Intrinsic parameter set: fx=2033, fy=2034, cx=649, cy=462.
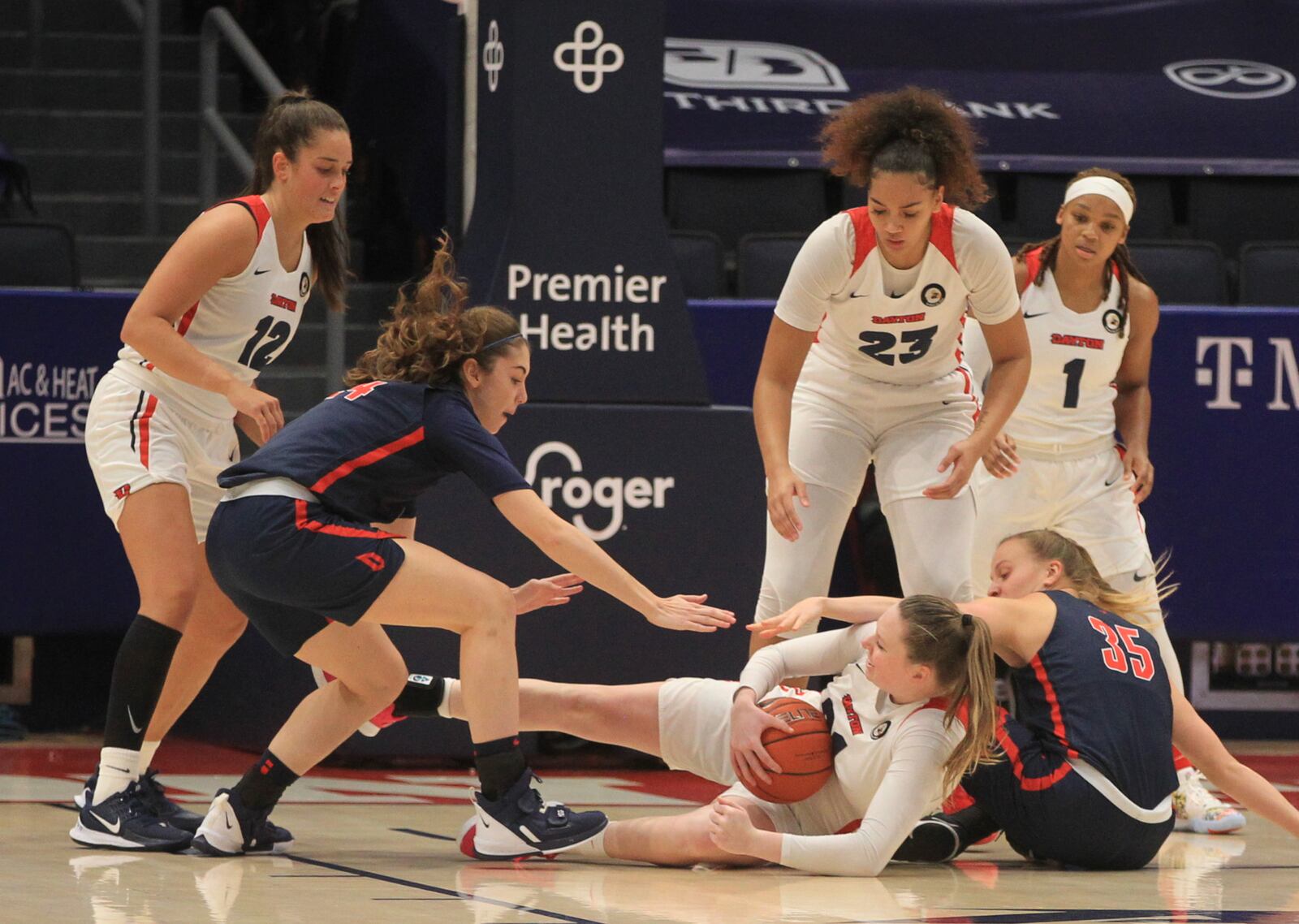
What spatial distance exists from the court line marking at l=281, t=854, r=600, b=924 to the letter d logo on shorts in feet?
6.18

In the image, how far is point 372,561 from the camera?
4.25 meters

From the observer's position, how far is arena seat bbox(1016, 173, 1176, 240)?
347 inches

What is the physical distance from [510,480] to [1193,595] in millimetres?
3608

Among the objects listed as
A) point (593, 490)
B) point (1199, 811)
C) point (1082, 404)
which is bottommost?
point (1199, 811)

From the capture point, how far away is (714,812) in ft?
13.9

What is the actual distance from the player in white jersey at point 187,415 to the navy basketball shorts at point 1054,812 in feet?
5.90

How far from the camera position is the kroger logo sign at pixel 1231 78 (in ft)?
30.9

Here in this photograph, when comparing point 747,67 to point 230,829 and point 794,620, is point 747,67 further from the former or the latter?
point 230,829

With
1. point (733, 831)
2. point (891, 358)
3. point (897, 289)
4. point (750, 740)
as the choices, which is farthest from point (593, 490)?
point (733, 831)

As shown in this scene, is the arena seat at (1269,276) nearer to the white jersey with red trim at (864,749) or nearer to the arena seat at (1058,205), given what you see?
the arena seat at (1058,205)

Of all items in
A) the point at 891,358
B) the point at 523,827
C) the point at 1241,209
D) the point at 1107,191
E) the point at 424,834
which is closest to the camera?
the point at 523,827

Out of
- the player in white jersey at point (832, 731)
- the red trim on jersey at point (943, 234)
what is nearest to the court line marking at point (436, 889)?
the player in white jersey at point (832, 731)

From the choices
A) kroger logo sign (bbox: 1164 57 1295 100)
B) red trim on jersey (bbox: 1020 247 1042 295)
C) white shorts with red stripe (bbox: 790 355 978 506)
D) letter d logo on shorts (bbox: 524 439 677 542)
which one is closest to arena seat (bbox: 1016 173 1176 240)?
kroger logo sign (bbox: 1164 57 1295 100)

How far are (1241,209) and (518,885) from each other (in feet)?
20.1
